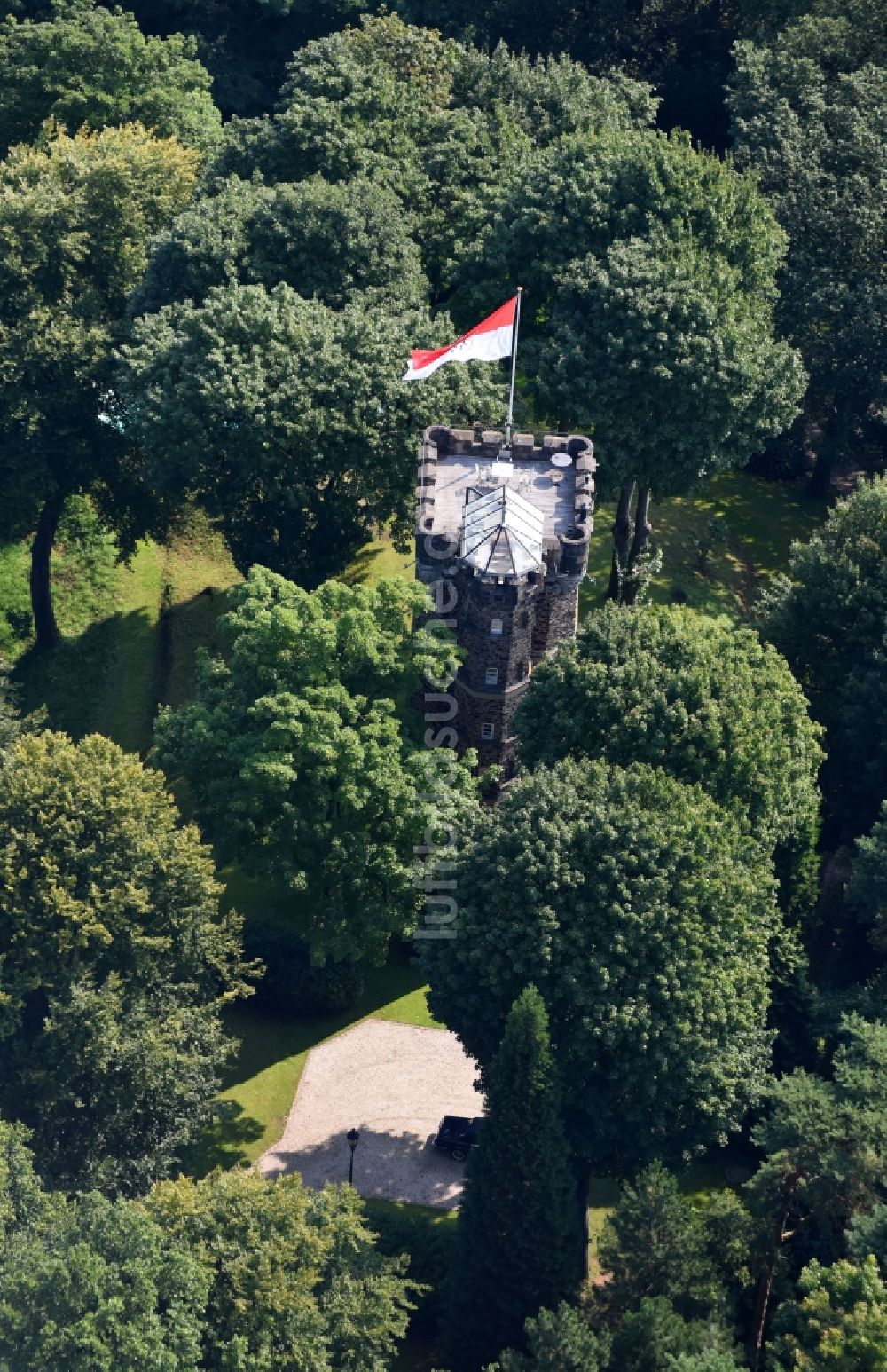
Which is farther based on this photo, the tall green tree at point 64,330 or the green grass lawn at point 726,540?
the green grass lawn at point 726,540

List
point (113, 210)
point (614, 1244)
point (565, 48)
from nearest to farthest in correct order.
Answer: point (614, 1244) < point (113, 210) < point (565, 48)

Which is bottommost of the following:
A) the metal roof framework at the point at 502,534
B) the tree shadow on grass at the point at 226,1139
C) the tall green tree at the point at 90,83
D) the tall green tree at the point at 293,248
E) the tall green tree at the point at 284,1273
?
the tree shadow on grass at the point at 226,1139

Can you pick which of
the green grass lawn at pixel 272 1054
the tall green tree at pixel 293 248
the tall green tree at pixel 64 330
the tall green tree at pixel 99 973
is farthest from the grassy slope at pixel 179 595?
the tall green tree at pixel 293 248

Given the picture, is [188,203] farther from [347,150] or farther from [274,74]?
[274,74]

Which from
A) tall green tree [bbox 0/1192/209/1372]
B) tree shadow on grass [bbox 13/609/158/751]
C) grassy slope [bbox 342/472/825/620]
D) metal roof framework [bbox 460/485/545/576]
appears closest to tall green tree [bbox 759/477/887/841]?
grassy slope [bbox 342/472/825/620]

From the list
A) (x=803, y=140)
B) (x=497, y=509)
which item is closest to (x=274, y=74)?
(x=803, y=140)

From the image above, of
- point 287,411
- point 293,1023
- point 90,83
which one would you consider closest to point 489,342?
point 287,411

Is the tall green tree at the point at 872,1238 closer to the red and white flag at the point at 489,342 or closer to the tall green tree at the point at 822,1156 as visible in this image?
the tall green tree at the point at 822,1156
